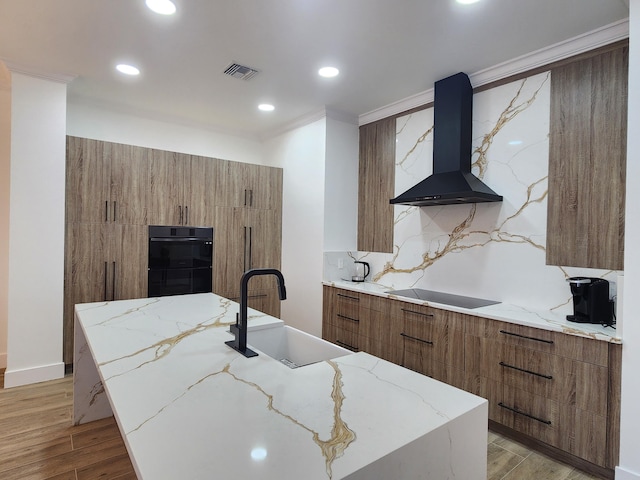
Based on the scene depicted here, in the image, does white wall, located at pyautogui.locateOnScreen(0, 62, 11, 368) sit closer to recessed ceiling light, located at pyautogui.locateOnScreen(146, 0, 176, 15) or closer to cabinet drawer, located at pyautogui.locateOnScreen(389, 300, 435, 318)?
recessed ceiling light, located at pyautogui.locateOnScreen(146, 0, 176, 15)

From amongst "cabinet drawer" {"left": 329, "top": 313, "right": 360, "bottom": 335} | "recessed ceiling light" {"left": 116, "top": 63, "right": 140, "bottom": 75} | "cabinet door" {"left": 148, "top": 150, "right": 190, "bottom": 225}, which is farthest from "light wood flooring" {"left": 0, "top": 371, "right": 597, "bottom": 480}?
"recessed ceiling light" {"left": 116, "top": 63, "right": 140, "bottom": 75}

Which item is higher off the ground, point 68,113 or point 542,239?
point 68,113

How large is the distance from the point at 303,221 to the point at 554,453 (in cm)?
301

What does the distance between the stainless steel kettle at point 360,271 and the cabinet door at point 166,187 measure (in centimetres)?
195

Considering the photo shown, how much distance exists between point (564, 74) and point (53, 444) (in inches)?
164

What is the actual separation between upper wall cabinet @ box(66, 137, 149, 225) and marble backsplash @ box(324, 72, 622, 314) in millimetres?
2614

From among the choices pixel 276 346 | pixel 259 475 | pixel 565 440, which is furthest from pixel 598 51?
pixel 259 475

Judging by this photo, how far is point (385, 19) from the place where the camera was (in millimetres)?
2271

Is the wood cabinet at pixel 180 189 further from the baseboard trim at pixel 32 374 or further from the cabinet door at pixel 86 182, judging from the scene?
the baseboard trim at pixel 32 374

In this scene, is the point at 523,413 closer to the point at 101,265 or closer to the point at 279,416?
the point at 279,416

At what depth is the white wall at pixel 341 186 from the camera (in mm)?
4000

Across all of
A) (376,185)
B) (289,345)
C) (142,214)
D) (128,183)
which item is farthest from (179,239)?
(289,345)

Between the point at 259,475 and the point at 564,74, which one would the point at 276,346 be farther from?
the point at 564,74

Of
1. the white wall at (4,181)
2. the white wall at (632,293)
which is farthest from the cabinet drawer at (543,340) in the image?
the white wall at (4,181)
